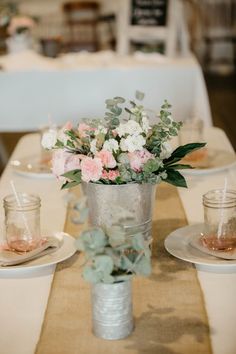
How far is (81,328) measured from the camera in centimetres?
119

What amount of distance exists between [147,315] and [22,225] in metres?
0.42

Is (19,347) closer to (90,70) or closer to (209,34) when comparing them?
(90,70)

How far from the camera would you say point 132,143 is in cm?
142

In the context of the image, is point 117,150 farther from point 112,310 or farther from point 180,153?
point 112,310

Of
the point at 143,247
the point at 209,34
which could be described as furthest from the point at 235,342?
the point at 209,34

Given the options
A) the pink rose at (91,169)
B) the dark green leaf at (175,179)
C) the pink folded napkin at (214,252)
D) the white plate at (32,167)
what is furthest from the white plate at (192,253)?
the white plate at (32,167)

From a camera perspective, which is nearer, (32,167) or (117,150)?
(117,150)

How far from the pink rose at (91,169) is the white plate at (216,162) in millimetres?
764

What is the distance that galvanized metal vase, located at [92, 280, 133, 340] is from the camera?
1108 millimetres

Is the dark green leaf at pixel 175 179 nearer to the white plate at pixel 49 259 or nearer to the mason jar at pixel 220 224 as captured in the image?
the mason jar at pixel 220 224

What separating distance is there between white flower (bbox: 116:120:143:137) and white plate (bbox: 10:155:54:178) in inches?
29.0

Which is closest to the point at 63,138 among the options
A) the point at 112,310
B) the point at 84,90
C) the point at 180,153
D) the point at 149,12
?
the point at 180,153

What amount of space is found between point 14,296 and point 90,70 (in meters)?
2.53

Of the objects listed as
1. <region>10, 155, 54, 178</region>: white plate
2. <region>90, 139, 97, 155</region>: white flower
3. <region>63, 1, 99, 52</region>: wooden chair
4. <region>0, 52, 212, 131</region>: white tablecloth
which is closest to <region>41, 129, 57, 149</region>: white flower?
<region>90, 139, 97, 155</region>: white flower
